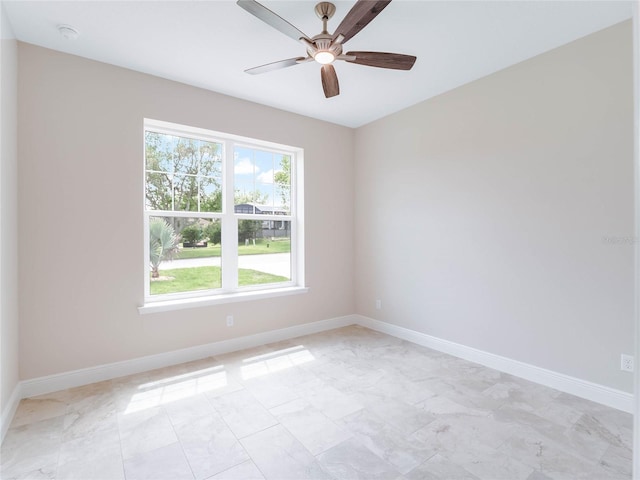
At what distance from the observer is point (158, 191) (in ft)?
10.9

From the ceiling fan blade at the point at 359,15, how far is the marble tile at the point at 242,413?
2.63m

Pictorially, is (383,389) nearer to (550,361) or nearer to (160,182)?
(550,361)

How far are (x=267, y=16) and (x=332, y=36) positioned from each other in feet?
1.44

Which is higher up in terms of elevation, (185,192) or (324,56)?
(324,56)

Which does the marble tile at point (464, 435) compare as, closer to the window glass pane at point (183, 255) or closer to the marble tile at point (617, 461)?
the marble tile at point (617, 461)

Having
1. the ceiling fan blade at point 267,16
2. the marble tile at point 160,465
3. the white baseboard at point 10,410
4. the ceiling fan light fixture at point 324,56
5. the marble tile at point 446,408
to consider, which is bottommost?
the marble tile at point 160,465

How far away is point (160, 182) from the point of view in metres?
3.33

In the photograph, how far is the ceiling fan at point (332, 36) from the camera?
5.70ft

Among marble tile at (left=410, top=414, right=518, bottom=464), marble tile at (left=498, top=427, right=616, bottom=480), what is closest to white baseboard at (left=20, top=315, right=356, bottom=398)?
marble tile at (left=410, top=414, right=518, bottom=464)

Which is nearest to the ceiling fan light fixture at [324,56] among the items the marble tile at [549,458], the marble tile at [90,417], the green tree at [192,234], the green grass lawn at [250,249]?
the green tree at [192,234]

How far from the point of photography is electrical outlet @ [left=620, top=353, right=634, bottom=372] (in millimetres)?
2323

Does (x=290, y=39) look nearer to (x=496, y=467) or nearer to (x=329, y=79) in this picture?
(x=329, y=79)

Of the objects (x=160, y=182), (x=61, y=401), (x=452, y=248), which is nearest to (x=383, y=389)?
(x=452, y=248)


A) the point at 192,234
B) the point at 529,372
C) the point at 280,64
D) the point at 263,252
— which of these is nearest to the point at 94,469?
the point at 192,234
